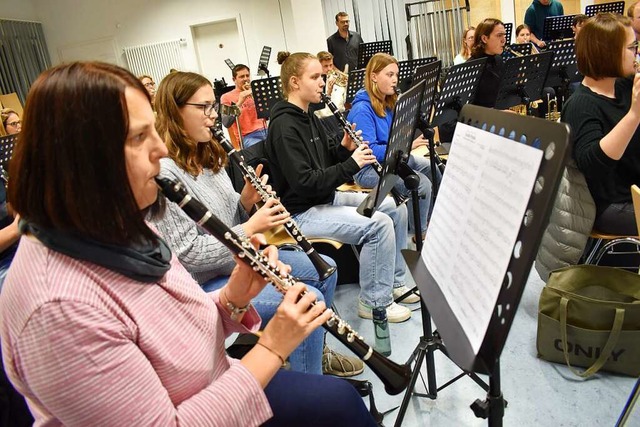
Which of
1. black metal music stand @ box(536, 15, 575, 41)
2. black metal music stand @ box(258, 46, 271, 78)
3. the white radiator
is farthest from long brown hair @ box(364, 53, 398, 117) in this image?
the white radiator

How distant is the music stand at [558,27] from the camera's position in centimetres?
561

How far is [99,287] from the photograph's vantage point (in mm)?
766

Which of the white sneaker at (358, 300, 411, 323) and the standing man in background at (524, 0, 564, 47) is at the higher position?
the standing man in background at (524, 0, 564, 47)

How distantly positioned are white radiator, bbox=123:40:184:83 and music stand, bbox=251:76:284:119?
530cm

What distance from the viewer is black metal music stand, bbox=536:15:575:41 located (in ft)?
18.4

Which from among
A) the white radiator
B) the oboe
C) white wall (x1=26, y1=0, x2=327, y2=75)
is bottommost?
the oboe

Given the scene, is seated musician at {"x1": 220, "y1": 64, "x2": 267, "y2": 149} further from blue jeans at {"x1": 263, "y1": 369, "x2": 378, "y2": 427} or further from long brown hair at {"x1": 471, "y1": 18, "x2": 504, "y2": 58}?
blue jeans at {"x1": 263, "y1": 369, "x2": 378, "y2": 427}

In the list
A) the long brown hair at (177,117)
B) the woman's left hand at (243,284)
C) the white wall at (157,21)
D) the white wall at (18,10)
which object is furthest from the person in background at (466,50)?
the white wall at (18,10)

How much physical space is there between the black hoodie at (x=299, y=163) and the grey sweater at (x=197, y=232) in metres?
0.45

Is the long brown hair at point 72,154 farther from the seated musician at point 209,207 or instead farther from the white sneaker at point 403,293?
the white sneaker at point 403,293

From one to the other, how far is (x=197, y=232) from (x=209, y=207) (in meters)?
0.12

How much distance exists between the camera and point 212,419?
2.73 feet

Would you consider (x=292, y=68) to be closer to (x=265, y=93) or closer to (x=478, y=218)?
(x=265, y=93)

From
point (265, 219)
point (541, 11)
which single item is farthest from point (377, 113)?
point (541, 11)
